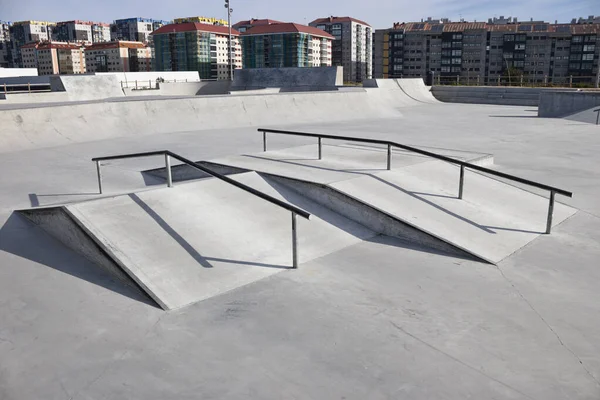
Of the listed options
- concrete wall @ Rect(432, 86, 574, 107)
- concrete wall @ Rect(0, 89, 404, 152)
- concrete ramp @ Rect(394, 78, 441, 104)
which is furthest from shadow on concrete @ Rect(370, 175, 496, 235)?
concrete wall @ Rect(432, 86, 574, 107)

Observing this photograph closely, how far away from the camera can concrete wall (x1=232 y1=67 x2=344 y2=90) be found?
114 feet

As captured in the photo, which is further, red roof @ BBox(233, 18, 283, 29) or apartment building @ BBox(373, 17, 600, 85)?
red roof @ BBox(233, 18, 283, 29)

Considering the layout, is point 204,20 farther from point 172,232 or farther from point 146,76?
point 172,232

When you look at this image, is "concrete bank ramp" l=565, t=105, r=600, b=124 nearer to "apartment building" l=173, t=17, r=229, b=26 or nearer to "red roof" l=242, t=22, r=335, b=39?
"red roof" l=242, t=22, r=335, b=39

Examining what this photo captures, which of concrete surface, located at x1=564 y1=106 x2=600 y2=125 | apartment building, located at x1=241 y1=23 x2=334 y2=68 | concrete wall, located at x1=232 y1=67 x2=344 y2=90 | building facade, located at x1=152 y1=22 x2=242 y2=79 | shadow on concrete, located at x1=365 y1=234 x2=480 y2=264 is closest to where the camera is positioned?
shadow on concrete, located at x1=365 y1=234 x2=480 y2=264

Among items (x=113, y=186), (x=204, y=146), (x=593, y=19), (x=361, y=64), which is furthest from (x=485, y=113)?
(x=361, y=64)

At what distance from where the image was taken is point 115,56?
15288 cm

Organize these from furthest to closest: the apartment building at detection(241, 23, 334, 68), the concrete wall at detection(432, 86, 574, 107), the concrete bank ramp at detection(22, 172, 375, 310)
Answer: the apartment building at detection(241, 23, 334, 68)
the concrete wall at detection(432, 86, 574, 107)
the concrete bank ramp at detection(22, 172, 375, 310)

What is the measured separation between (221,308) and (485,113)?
73.1 feet

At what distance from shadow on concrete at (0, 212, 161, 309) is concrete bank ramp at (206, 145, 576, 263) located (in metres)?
3.25

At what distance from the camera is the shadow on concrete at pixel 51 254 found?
485 centimetres

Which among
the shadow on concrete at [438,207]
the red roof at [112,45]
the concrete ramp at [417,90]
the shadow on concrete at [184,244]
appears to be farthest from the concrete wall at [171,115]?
the red roof at [112,45]

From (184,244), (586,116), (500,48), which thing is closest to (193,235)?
(184,244)

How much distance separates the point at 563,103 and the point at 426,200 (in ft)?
60.4
